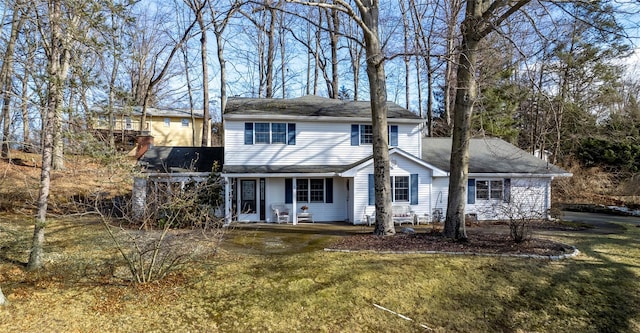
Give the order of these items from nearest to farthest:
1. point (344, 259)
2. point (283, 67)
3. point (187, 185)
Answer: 1. point (344, 259)
2. point (187, 185)
3. point (283, 67)

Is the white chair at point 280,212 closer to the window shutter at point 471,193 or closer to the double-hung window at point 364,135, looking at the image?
the double-hung window at point 364,135

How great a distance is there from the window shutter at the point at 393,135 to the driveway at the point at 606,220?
28.6 feet

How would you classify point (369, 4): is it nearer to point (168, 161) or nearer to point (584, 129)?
point (168, 161)

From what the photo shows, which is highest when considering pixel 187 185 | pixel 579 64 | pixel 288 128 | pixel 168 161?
pixel 579 64

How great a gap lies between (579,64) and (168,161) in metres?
26.6

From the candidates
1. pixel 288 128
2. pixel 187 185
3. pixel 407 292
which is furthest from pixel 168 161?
pixel 407 292

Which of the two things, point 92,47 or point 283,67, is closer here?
point 92,47

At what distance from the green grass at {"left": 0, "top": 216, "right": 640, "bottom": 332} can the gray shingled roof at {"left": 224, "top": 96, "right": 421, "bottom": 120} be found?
A: 8.12 metres

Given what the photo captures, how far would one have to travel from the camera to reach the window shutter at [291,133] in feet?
50.8

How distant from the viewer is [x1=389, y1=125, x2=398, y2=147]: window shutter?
16.2m

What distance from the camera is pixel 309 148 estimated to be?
15.7 m

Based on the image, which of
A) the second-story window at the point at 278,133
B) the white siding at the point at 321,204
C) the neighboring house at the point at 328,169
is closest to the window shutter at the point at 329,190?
the neighboring house at the point at 328,169

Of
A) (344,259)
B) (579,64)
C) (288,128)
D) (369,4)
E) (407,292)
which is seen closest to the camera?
(407,292)

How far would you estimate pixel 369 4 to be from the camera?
11.3 metres
